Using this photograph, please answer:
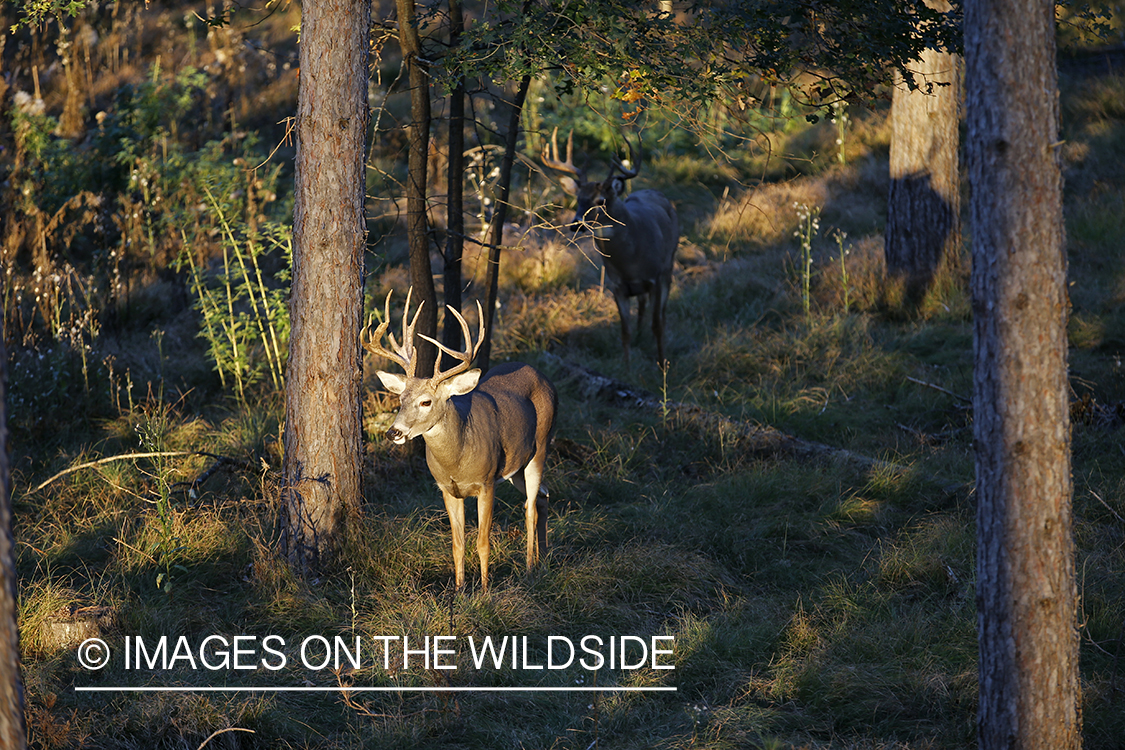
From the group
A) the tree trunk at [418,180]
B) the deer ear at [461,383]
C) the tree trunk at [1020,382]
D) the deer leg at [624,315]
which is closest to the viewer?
the tree trunk at [1020,382]

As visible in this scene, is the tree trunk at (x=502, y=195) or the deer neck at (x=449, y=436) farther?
the tree trunk at (x=502, y=195)

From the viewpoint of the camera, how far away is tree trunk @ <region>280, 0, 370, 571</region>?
5.24 metres

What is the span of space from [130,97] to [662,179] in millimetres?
7615

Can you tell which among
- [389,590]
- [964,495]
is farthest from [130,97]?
[964,495]

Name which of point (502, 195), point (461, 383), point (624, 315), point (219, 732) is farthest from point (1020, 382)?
point (624, 315)

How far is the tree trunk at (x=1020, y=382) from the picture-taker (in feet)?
10.2

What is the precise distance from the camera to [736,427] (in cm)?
735

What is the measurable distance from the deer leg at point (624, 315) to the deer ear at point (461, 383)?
14.9 feet

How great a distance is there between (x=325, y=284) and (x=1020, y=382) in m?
3.60

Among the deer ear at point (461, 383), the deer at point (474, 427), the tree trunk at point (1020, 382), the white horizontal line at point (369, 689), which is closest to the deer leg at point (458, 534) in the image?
the deer at point (474, 427)

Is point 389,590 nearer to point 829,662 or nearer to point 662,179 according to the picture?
point 829,662

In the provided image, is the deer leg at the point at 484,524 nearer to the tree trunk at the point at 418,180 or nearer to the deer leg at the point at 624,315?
the tree trunk at the point at 418,180

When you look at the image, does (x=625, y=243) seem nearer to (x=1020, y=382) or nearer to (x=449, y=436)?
(x=449, y=436)

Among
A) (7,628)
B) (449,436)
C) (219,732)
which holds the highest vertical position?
(7,628)
